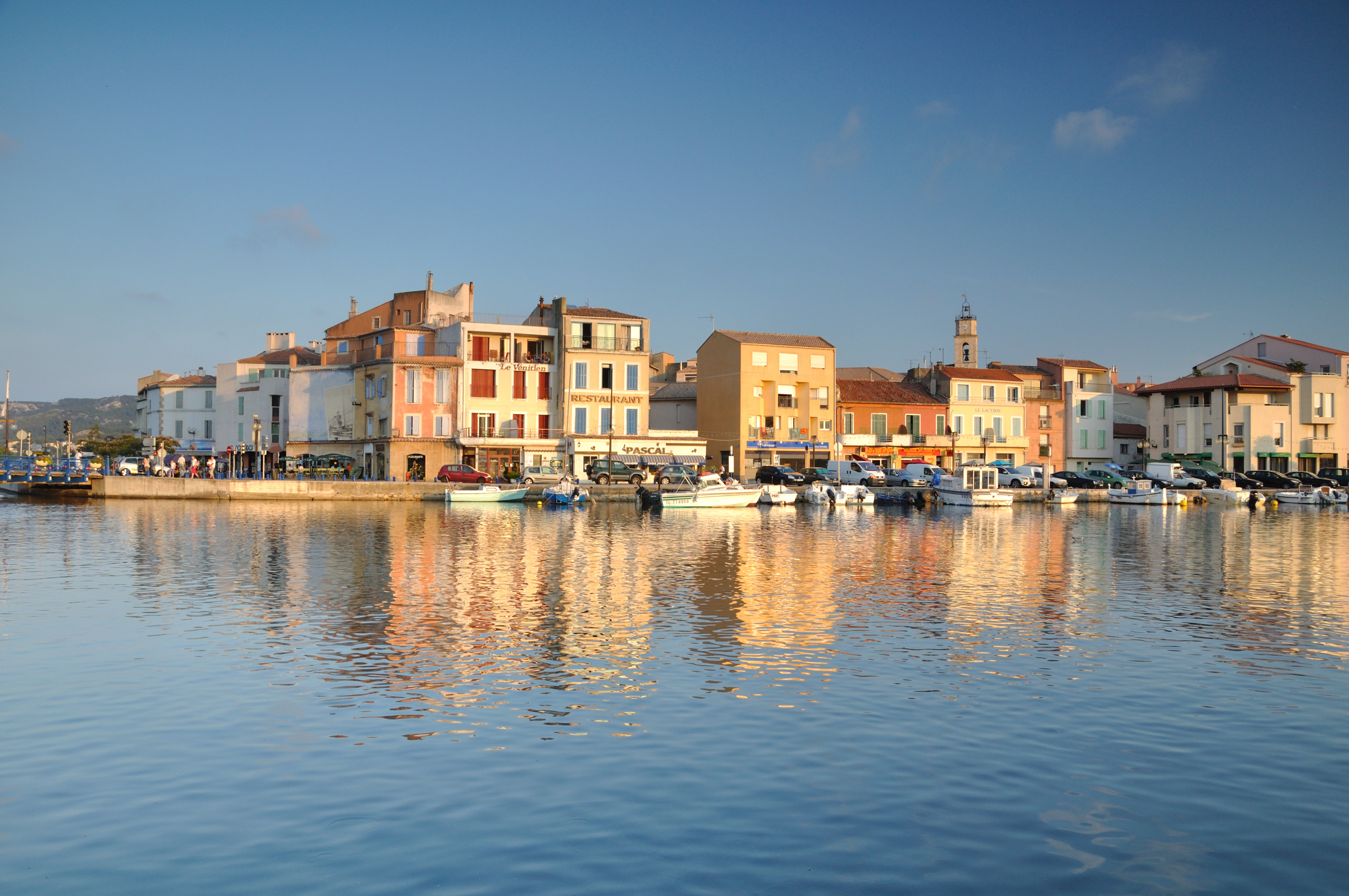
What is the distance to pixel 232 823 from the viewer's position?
9289mm

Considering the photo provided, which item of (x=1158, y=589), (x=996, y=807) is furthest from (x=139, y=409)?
(x=996, y=807)

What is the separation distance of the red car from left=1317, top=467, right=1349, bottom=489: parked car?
2674 inches

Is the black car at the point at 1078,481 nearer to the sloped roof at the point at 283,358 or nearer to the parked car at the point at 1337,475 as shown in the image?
the parked car at the point at 1337,475

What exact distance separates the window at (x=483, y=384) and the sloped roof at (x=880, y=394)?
29.7m

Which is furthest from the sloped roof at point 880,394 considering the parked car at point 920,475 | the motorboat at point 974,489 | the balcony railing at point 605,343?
the balcony railing at point 605,343

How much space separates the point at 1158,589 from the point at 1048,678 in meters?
12.5

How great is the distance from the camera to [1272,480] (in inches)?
3199

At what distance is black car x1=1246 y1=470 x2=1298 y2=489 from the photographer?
8025 cm

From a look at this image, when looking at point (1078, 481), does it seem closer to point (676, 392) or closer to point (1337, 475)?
point (1337, 475)

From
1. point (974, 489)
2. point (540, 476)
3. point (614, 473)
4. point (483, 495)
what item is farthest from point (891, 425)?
point (483, 495)

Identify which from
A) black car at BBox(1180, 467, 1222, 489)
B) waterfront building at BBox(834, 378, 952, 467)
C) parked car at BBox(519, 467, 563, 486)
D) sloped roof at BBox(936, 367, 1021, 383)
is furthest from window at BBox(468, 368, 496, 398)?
black car at BBox(1180, 467, 1222, 489)

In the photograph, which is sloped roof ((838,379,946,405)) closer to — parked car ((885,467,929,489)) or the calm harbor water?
parked car ((885,467,929,489))

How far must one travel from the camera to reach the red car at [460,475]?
6781cm

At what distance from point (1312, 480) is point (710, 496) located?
5484cm
